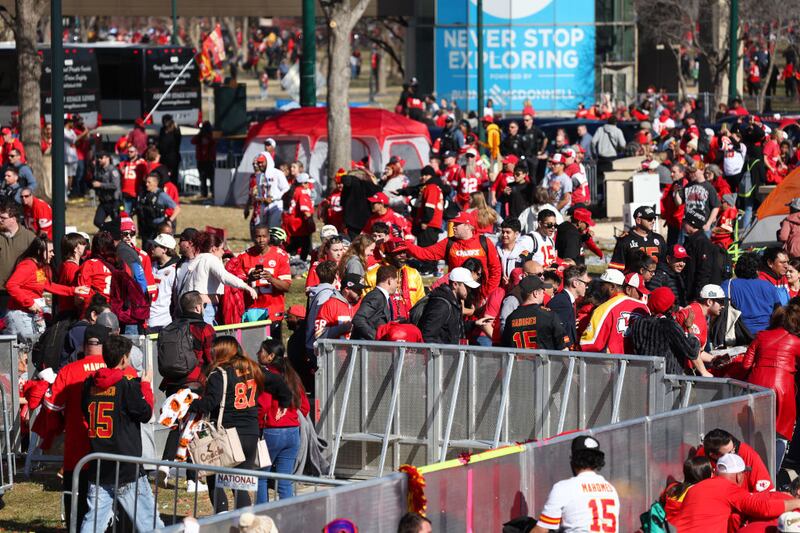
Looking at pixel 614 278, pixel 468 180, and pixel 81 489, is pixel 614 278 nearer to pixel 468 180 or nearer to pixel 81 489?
pixel 81 489

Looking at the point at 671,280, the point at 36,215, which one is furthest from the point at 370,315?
the point at 36,215

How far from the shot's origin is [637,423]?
8.78 meters

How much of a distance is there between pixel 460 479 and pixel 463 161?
1596cm

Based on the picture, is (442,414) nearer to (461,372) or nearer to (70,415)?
(461,372)

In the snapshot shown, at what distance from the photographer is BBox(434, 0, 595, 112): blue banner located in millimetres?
47844

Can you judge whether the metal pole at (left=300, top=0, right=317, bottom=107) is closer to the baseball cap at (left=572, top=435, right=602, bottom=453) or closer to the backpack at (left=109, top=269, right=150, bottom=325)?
the backpack at (left=109, top=269, right=150, bottom=325)

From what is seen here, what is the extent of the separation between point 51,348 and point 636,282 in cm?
475

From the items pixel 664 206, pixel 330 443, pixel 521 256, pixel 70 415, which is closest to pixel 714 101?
pixel 664 206

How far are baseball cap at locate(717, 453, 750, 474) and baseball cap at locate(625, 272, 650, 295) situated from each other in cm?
352

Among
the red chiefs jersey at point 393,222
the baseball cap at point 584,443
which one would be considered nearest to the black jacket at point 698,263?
the red chiefs jersey at point 393,222

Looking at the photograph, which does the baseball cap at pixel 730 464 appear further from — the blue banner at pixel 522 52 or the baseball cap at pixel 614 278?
the blue banner at pixel 522 52

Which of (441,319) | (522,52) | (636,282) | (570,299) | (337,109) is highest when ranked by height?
(522,52)

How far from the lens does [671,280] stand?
14148mm

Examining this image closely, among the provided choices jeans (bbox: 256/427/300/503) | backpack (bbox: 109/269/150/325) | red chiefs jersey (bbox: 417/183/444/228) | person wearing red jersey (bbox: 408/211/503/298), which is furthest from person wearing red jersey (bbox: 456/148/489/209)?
jeans (bbox: 256/427/300/503)
